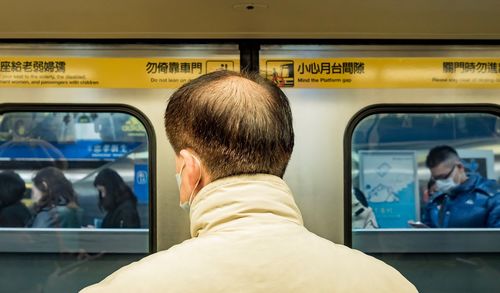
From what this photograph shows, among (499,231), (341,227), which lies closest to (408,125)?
(499,231)

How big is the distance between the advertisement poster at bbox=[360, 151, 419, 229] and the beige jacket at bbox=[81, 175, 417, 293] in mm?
2077

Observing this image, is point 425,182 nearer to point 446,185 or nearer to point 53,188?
point 446,185

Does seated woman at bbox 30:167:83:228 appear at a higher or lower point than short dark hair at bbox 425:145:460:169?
lower

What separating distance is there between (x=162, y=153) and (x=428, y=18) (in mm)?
1364

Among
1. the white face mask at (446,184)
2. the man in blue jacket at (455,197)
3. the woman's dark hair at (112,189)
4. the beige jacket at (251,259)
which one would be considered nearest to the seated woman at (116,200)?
the woman's dark hair at (112,189)

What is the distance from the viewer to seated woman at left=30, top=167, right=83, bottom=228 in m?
3.41

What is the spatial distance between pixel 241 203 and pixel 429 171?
296 centimetres

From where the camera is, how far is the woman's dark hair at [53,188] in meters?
3.40

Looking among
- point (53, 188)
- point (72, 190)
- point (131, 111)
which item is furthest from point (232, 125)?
point (72, 190)

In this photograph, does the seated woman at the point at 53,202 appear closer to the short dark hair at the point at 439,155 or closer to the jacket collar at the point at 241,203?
the short dark hair at the point at 439,155

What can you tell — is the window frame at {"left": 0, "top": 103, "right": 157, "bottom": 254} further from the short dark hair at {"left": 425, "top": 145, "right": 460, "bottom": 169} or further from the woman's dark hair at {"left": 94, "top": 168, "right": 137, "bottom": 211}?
the short dark hair at {"left": 425, "top": 145, "right": 460, "bottom": 169}

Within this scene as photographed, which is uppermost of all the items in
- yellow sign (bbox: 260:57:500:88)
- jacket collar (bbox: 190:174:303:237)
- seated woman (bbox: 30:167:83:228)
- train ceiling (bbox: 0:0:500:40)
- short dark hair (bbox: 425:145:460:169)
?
train ceiling (bbox: 0:0:500:40)

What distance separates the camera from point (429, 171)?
11.8ft

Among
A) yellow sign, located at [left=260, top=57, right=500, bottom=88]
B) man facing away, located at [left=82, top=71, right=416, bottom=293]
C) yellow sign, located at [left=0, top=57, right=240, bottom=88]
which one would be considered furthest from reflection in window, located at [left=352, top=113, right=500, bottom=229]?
man facing away, located at [left=82, top=71, right=416, bottom=293]
